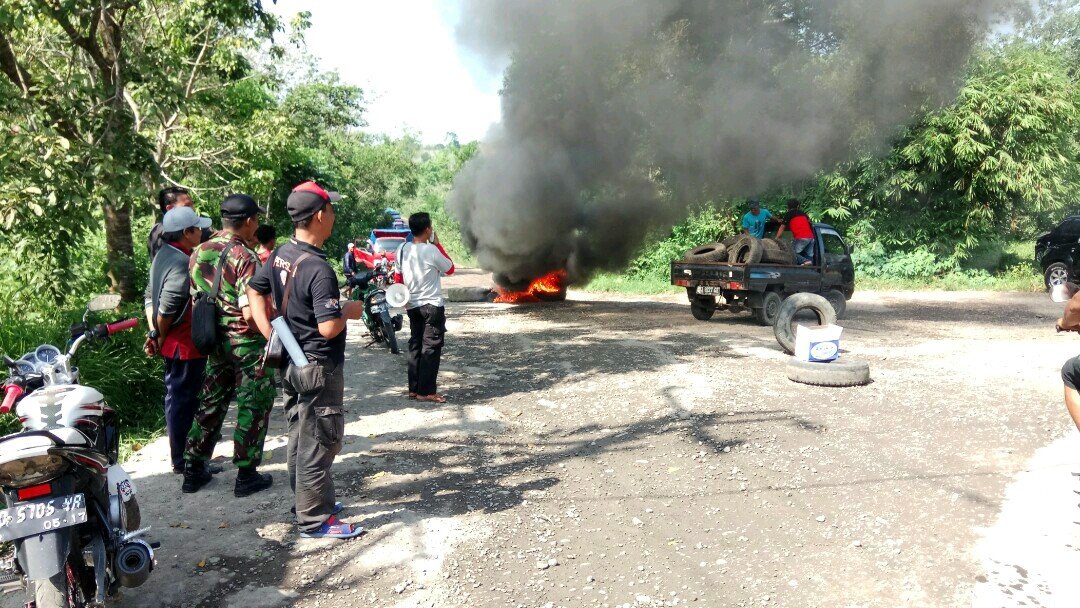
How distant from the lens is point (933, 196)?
20891 millimetres

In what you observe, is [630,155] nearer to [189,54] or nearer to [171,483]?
[189,54]

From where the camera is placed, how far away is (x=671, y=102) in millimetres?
14117

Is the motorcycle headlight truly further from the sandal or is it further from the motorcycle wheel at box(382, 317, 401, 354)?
the motorcycle wheel at box(382, 317, 401, 354)

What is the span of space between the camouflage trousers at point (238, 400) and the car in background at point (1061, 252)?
1711 cm

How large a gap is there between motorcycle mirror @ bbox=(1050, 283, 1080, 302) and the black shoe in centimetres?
433

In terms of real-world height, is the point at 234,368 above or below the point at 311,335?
below

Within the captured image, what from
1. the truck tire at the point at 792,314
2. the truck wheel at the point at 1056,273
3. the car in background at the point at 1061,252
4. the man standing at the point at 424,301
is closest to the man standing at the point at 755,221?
the truck tire at the point at 792,314

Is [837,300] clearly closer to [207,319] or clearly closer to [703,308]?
[703,308]

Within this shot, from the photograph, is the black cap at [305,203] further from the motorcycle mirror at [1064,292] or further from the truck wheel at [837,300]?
the truck wheel at [837,300]

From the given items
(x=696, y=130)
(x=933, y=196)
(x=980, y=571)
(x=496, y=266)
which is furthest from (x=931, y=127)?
(x=980, y=571)

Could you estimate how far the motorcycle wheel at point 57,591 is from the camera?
2.76 metres

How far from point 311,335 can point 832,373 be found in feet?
16.8

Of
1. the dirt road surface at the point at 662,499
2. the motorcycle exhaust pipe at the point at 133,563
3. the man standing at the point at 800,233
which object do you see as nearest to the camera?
the motorcycle exhaust pipe at the point at 133,563

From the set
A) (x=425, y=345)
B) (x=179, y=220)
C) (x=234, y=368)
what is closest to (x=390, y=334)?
(x=425, y=345)
